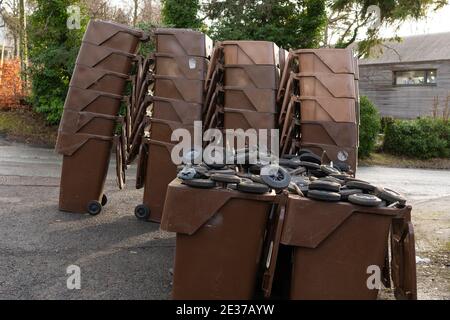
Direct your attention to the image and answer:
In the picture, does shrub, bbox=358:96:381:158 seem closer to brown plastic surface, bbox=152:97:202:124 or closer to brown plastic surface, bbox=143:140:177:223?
brown plastic surface, bbox=152:97:202:124

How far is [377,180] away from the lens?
12.2 metres

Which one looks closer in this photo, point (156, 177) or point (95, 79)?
point (156, 177)

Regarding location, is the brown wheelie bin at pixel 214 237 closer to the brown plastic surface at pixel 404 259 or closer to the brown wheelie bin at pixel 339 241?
the brown wheelie bin at pixel 339 241

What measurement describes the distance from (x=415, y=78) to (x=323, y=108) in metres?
24.8

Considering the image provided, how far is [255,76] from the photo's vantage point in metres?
5.96

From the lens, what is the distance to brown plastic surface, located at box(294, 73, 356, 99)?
18.4 ft

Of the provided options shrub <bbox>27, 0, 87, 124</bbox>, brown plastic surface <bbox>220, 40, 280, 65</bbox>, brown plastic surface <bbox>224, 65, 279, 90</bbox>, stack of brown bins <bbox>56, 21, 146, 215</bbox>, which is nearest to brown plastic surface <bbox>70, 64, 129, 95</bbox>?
stack of brown bins <bbox>56, 21, 146, 215</bbox>

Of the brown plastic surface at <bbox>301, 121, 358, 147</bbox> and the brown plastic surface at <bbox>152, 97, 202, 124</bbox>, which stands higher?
the brown plastic surface at <bbox>152, 97, 202, 124</bbox>

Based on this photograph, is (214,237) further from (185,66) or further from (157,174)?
(185,66)

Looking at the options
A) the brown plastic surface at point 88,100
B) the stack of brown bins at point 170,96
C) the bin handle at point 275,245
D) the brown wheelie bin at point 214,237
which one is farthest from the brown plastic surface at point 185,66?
the bin handle at point 275,245

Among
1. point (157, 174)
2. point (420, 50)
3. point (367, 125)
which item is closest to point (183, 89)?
point (157, 174)

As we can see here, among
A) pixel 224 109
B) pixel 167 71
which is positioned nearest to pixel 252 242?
pixel 224 109

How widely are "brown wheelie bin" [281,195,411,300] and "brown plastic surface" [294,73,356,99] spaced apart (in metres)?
2.76
